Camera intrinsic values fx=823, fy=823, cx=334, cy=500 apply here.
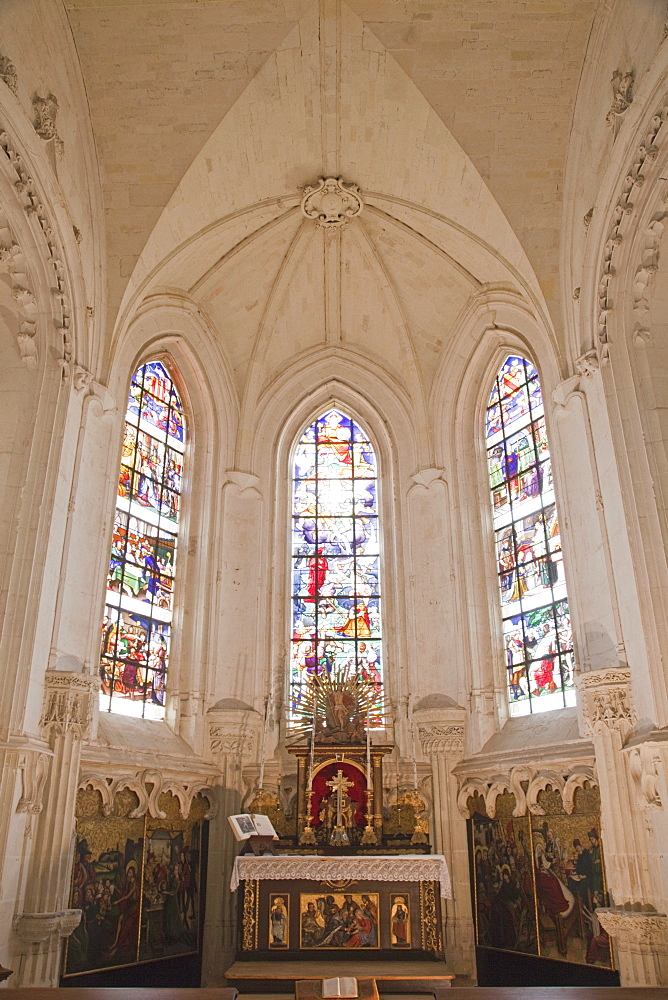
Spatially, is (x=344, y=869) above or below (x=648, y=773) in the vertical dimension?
below

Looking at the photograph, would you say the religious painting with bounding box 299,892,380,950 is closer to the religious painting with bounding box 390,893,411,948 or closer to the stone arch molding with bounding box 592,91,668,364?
the religious painting with bounding box 390,893,411,948

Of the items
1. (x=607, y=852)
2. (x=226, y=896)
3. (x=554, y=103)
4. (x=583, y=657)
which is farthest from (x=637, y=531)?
(x=226, y=896)

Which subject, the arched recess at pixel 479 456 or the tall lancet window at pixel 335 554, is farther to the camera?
the tall lancet window at pixel 335 554

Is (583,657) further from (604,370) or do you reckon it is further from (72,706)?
(72,706)

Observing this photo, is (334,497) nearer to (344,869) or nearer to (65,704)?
(65,704)

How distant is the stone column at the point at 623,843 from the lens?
25.7 feet

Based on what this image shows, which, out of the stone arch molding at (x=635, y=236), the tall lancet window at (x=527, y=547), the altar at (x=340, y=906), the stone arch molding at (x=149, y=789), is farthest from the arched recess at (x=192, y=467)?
the stone arch molding at (x=635, y=236)

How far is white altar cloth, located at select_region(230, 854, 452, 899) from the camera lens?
8.67m

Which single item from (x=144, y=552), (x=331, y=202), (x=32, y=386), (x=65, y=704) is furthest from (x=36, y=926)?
(x=331, y=202)

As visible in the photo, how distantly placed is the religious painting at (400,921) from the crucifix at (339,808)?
1.20 m

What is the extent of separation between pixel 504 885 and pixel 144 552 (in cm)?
653

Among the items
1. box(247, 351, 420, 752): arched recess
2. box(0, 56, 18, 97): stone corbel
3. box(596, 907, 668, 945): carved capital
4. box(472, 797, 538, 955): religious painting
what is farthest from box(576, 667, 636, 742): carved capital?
box(0, 56, 18, 97): stone corbel

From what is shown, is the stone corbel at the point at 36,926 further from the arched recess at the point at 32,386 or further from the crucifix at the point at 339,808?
the crucifix at the point at 339,808

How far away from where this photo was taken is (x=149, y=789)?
10.2m
